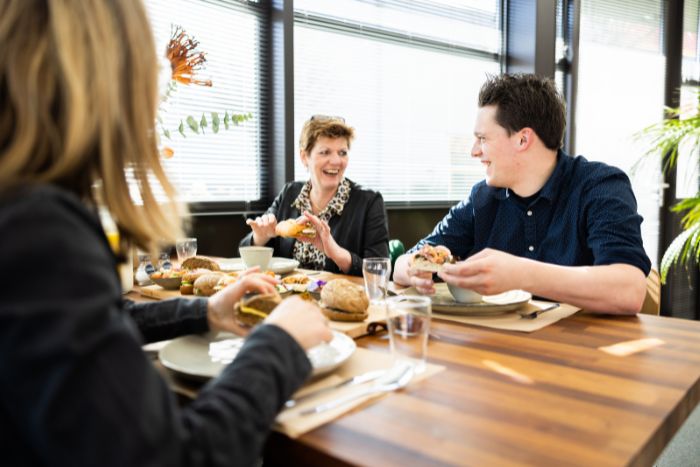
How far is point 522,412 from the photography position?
744mm

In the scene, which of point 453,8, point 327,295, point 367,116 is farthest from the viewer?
point 453,8

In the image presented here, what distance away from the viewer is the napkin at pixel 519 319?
4.02 ft

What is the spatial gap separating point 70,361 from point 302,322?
1.08ft

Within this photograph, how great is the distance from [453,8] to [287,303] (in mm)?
4048

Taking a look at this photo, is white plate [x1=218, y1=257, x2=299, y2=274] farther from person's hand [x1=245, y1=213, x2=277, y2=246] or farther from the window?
the window

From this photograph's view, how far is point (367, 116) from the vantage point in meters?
3.87

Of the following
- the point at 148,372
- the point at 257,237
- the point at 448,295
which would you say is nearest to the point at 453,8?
the point at 257,237

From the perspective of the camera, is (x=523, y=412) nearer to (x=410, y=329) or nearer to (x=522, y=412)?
(x=522, y=412)

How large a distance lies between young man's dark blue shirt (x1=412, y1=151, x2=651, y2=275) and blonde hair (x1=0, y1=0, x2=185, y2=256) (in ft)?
4.18

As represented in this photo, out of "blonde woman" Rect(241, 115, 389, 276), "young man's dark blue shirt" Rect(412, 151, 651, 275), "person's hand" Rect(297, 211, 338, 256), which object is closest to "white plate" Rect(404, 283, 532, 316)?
"young man's dark blue shirt" Rect(412, 151, 651, 275)

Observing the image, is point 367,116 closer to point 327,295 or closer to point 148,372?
point 327,295

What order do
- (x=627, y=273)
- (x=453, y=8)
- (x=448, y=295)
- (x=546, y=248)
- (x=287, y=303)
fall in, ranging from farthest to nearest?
(x=453, y=8)
(x=546, y=248)
(x=448, y=295)
(x=627, y=273)
(x=287, y=303)

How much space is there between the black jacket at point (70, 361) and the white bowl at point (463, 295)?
941 mm

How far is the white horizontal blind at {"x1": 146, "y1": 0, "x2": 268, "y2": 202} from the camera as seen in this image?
3035mm
